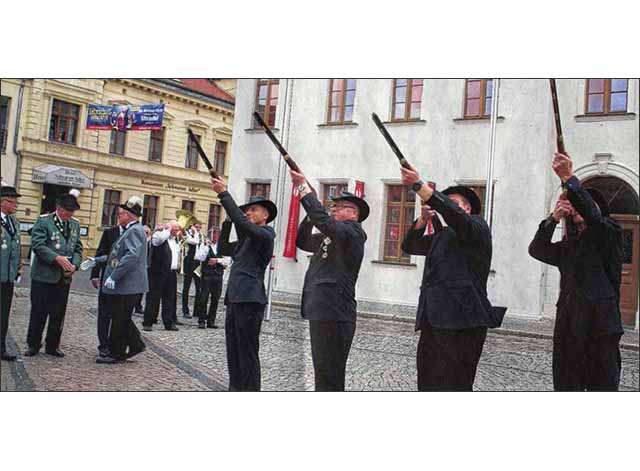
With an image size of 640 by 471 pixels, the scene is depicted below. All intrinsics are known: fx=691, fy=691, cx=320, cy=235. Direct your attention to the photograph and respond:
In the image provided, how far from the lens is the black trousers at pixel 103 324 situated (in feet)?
14.7

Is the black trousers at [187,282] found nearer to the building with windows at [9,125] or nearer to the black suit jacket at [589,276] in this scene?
the building with windows at [9,125]

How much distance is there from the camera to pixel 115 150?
4.64m

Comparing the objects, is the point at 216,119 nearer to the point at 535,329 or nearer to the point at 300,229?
the point at 300,229

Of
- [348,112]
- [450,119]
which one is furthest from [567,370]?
[348,112]

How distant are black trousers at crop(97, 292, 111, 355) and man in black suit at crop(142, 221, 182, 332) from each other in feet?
0.76

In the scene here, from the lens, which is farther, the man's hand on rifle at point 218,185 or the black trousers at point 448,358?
the man's hand on rifle at point 218,185

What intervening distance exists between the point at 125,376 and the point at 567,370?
2.80 metres

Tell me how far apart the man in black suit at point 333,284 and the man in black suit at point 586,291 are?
1.19 metres

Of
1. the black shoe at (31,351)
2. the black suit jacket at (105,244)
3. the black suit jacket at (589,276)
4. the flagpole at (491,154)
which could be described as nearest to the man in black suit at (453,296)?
the flagpole at (491,154)

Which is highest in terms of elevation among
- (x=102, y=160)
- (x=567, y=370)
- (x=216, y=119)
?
(x=216, y=119)

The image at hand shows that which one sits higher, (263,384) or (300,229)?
(300,229)

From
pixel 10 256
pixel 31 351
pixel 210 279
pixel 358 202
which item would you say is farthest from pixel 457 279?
pixel 10 256

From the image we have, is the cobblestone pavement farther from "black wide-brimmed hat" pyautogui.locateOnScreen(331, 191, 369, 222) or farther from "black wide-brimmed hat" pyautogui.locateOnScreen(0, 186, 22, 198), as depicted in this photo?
"black wide-brimmed hat" pyautogui.locateOnScreen(0, 186, 22, 198)
